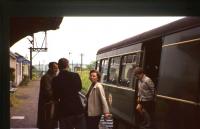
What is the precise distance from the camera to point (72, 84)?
5426 mm

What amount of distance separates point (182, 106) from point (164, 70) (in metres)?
1.17

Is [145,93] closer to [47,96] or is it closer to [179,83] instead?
[179,83]

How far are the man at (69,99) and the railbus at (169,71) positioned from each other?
56.6 inches

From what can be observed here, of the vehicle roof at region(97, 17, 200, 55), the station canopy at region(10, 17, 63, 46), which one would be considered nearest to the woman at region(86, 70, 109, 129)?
the vehicle roof at region(97, 17, 200, 55)

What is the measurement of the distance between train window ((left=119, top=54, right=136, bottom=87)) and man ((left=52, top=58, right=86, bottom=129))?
4.22 metres

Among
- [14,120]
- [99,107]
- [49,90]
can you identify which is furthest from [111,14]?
[14,120]

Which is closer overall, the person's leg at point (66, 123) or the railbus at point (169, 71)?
the person's leg at point (66, 123)

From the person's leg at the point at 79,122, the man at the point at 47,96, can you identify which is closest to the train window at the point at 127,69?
the man at the point at 47,96

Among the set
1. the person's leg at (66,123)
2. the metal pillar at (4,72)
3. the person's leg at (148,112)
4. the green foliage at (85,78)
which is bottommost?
the green foliage at (85,78)

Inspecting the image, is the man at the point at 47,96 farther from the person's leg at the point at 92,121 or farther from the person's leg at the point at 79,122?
the person's leg at the point at 79,122

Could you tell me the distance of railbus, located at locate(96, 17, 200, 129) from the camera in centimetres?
582

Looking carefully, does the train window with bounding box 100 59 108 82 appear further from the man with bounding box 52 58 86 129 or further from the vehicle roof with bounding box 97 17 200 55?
the man with bounding box 52 58 86 129

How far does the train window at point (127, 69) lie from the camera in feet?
31.8

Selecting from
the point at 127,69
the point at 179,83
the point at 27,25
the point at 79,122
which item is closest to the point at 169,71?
the point at 179,83
